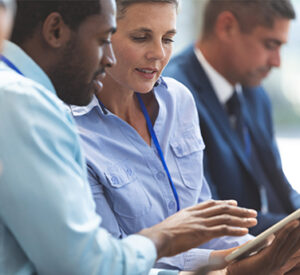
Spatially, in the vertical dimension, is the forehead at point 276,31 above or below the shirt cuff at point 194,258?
above

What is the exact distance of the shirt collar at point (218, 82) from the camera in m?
2.25

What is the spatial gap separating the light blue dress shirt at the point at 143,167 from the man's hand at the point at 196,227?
23cm

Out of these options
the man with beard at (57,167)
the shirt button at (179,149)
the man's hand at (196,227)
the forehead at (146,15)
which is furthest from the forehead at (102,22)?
the shirt button at (179,149)

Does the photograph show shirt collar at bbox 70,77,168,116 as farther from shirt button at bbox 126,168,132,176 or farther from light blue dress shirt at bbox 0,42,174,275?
light blue dress shirt at bbox 0,42,174,275

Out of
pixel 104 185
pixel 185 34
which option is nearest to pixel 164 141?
pixel 104 185

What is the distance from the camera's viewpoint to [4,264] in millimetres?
892

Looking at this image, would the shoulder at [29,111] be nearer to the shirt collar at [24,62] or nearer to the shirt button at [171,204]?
the shirt collar at [24,62]

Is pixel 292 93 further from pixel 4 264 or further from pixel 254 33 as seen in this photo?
pixel 4 264

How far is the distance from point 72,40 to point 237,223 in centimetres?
46

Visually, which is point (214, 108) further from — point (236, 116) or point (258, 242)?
point (258, 242)

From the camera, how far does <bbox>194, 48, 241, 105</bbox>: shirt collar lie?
7.39 feet

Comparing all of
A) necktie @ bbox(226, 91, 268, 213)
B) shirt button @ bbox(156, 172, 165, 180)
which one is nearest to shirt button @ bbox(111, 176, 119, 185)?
shirt button @ bbox(156, 172, 165, 180)

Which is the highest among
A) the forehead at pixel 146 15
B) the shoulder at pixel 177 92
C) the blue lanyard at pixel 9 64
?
the forehead at pixel 146 15

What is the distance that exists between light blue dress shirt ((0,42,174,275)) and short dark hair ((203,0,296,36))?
5.24ft
